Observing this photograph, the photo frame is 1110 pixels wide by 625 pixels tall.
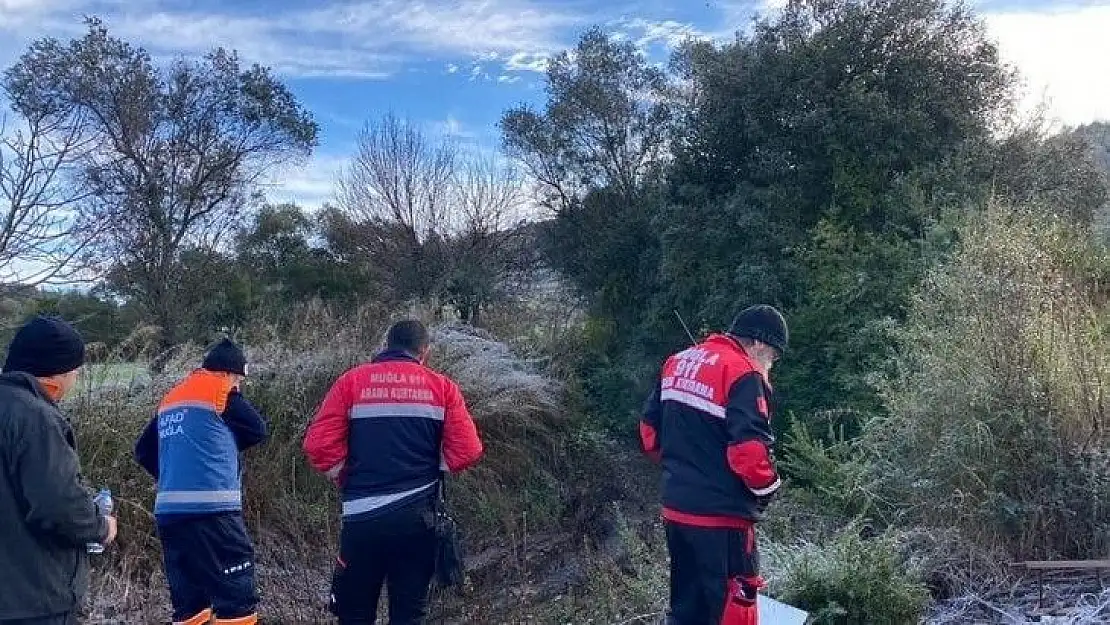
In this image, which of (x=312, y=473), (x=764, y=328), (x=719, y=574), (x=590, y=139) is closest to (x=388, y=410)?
(x=719, y=574)

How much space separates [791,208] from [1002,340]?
5.70 meters

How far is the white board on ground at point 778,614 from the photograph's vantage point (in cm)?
415

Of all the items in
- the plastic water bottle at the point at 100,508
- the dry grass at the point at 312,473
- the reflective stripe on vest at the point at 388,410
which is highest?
Result: the reflective stripe on vest at the point at 388,410

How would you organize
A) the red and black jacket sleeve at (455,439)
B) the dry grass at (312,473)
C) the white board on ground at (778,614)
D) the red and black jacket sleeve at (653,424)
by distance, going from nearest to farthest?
the white board on ground at (778,614)
the red and black jacket sleeve at (653,424)
the red and black jacket sleeve at (455,439)
the dry grass at (312,473)

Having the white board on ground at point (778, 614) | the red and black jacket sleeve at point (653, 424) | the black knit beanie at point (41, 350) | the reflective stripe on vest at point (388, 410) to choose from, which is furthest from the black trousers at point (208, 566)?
the white board on ground at point (778, 614)

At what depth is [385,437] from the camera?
14.5 ft

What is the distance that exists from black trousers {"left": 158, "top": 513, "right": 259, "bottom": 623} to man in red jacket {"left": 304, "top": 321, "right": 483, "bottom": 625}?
0.56 meters

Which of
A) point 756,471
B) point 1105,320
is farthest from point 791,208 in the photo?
point 756,471

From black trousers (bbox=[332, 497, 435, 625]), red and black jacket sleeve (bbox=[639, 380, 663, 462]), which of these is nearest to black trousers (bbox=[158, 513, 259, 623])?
black trousers (bbox=[332, 497, 435, 625])

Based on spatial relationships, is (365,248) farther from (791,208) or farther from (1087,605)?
(1087,605)

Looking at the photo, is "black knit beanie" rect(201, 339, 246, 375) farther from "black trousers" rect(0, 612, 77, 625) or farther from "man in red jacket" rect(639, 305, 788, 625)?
"man in red jacket" rect(639, 305, 788, 625)

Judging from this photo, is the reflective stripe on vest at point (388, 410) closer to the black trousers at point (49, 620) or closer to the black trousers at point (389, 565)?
the black trousers at point (389, 565)

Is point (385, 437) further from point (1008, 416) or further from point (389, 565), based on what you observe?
point (1008, 416)

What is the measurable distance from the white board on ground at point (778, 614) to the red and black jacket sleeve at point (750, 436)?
0.82 metres
